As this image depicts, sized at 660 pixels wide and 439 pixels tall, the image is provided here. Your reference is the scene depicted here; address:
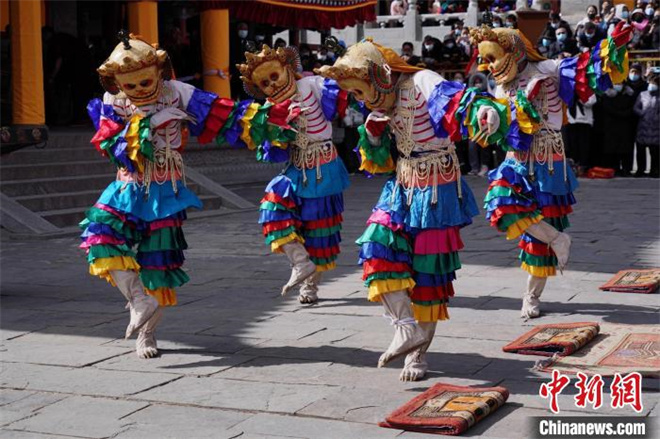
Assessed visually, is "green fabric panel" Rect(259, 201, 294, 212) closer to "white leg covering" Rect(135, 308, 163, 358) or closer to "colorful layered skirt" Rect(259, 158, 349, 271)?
"colorful layered skirt" Rect(259, 158, 349, 271)

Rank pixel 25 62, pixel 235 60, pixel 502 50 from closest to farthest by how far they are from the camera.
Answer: pixel 502 50, pixel 25 62, pixel 235 60

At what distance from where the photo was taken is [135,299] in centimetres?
668

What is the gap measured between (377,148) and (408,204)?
14.8 inches

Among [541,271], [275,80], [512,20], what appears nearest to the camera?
[541,271]

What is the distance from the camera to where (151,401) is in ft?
18.7

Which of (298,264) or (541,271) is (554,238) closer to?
(541,271)

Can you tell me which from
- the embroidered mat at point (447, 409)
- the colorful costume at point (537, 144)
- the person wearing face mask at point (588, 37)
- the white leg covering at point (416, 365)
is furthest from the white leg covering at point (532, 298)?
the person wearing face mask at point (588, 37)

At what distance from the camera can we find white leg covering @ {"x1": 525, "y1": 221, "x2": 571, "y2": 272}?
757 centimetres

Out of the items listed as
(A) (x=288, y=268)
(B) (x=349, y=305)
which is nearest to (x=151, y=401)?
(B) (x=349, y=305)

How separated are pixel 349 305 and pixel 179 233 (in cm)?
186

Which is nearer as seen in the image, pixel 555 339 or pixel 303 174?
pixel 555 339

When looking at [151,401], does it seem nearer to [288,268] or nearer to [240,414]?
[240,414]

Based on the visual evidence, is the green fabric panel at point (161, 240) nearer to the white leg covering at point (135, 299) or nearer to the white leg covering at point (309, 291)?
the white leg covering at point (135, 299)

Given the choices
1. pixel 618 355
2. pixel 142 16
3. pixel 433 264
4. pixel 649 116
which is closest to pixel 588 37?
pixel 649 116
